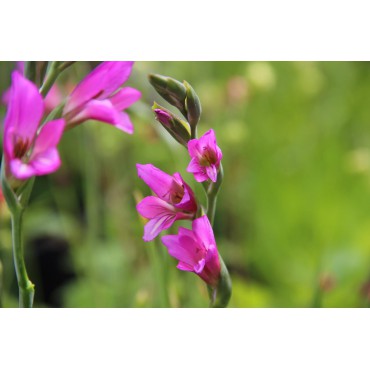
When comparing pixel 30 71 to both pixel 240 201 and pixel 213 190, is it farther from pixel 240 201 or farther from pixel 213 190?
pixel 240 201

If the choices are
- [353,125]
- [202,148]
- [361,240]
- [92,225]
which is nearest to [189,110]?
[202,148]

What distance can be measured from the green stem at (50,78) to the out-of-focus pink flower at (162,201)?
0.21 feet

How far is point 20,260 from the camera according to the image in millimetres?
362

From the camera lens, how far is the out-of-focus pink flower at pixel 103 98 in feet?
1.25

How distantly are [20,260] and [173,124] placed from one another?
0.11 m

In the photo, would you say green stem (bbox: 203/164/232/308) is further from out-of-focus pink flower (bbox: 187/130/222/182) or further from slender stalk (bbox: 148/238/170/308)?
slender stalk (bbox: 148/238/170/308)

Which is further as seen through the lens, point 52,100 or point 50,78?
point 52,100

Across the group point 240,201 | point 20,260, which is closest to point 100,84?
point 20,260

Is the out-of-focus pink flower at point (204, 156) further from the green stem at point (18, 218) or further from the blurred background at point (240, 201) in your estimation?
the blurred background at point (240, 201)

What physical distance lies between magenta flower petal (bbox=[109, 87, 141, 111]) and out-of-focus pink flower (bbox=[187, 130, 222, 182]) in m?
0.05

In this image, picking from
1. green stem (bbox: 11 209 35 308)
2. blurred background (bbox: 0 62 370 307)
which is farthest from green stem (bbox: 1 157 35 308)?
blurred background (bbox: 0 62 370 307)

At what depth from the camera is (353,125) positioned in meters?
1.16

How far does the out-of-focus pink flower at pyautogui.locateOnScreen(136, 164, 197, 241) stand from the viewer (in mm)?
382
